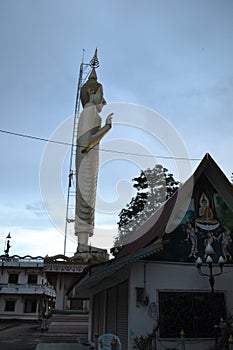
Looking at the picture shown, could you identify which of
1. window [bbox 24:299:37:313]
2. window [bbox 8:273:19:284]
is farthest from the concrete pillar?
window [bbox 8:273:19:284]

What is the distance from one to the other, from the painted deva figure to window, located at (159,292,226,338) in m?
12.2

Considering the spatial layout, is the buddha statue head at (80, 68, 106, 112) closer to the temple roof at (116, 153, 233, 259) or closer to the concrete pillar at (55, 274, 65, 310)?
the concrete pillar at (55, 274, 65, 310)

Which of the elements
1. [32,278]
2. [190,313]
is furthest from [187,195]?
[32,278]

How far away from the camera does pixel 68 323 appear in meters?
17.8

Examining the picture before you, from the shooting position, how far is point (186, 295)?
842cm

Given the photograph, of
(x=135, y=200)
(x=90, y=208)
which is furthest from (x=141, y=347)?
(x=135, y=200)

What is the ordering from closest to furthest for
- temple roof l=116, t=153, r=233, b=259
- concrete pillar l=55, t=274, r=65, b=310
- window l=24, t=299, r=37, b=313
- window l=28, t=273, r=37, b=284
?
1. temple roof l=116, t=153, r=233, b=259
2. concrete pillar l=55, t=274, r=65, b=310
3. window l=24, t=299, r=37, b=313
4. window l=28, t=273, r=37, b=284

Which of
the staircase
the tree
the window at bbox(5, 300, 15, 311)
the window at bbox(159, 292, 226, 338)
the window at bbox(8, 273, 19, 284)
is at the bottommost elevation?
the staircase

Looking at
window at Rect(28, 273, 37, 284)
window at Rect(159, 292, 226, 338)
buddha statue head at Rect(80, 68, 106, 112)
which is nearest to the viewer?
window at Rect(159, 292, 226, 338)

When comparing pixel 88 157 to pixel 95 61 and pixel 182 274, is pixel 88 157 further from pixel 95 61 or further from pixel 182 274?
pixel 182 274

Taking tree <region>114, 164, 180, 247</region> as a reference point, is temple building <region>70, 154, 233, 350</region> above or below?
below

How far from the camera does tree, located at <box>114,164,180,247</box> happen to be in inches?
864

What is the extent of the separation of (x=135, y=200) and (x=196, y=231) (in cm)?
1439

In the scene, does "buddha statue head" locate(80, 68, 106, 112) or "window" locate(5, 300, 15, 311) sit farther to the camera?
"window" locate(5, 300, 15, 311)
